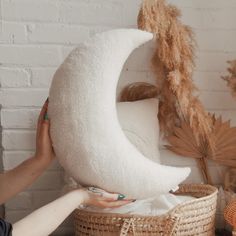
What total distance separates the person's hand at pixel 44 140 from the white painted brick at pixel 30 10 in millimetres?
460

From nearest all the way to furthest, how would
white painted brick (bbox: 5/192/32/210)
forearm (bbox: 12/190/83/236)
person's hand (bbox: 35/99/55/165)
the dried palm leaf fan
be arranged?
forearm (bbox: 12/190/83/236) < person's hand (bbox: 35/99/55/165) < the dried palm leaf fan < white painted brick (bbox: 5/192/32/210)

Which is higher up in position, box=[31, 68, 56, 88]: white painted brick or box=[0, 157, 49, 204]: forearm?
box=[31, 68, 56, 88]: white painted brick

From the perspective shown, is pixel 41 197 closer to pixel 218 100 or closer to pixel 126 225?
pixel 126 225

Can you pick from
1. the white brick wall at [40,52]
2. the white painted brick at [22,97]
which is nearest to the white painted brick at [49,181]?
the white brick wall at [40,52]

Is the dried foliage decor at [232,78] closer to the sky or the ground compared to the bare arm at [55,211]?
closer to the sky

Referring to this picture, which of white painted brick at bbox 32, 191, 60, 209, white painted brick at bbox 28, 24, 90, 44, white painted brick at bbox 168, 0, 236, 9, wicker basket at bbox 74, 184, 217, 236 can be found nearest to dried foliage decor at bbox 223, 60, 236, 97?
white painted brick at bbox 168, 0, 236, 9

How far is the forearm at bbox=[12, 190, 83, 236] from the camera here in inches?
35.6

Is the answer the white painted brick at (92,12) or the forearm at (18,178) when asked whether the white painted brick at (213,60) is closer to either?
the white painted brick at (92,12)

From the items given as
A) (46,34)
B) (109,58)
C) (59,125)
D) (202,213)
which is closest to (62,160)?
(59,125)

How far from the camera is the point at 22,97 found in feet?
4.58

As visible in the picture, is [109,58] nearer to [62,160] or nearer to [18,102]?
[62,160]

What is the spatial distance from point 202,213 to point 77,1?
2.53 ft

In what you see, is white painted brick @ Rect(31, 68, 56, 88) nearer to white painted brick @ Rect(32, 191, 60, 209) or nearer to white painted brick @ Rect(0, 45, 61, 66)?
white painted brick @ Rect(0, 45, 61, 66)

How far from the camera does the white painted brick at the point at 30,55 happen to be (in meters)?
1.38
